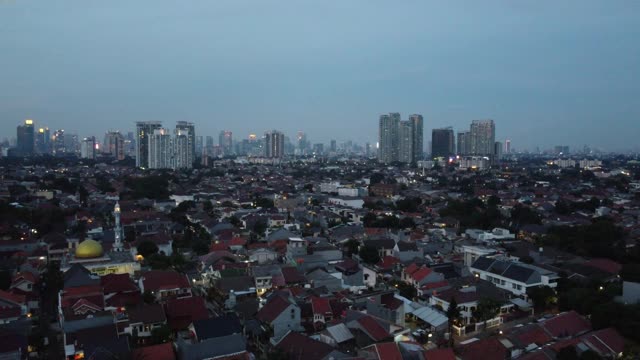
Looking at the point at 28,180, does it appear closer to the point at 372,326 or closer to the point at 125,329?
the point at 125,329

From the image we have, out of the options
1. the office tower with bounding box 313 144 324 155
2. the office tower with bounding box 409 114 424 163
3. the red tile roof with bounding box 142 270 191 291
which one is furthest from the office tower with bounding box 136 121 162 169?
the office tower with bounding box 313 144 324 155

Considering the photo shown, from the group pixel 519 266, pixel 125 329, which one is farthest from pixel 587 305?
pixel 125 329

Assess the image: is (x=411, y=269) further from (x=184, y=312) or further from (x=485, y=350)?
(x=184, y=312)

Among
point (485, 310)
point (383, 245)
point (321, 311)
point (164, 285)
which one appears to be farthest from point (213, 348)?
point (383, 245)

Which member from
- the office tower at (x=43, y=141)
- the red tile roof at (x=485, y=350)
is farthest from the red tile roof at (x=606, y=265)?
the office tower at (x=43, y=141)

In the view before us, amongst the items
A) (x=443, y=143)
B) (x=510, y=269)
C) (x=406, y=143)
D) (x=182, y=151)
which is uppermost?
(x=443, y=143)

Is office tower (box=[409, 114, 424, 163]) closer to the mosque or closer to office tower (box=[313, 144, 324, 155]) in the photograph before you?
office tower (box=[313, 144, 324, 155])
